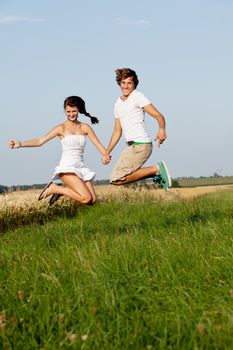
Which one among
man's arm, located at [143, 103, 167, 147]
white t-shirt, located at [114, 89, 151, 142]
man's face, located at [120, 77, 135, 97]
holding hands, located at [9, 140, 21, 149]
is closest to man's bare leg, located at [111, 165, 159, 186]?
white t-shirt, located at [114, 89, 151, 142]

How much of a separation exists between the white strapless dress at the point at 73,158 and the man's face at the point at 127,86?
3.78 feet

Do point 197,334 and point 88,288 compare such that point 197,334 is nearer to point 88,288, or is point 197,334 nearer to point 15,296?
point 88,288

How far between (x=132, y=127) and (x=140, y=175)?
0.78 metres

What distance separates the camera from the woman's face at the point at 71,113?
1085 cm

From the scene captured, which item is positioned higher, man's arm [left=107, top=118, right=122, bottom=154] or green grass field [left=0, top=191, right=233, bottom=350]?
man's arm [left=107, top=118, right=122, bottom=154]

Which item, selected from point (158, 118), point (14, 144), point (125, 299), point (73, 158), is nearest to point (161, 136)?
point (158, 118)

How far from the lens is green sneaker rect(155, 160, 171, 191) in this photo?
1050 centimetres

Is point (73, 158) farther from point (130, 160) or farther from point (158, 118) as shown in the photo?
point (158, 118)

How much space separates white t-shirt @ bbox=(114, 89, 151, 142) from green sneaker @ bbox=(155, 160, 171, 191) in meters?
0.80

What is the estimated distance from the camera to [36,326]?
5391 mm

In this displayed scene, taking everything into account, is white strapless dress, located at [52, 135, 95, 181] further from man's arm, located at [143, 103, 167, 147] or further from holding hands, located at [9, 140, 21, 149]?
man's arm, located at [143, 103, 167, 147]

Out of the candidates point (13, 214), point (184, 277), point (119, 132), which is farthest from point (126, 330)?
point (13, 214)

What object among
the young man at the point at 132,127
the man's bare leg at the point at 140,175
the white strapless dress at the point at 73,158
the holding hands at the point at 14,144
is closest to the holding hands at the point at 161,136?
the young man at the point at 132,127

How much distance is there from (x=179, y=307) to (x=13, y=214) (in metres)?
13.6
